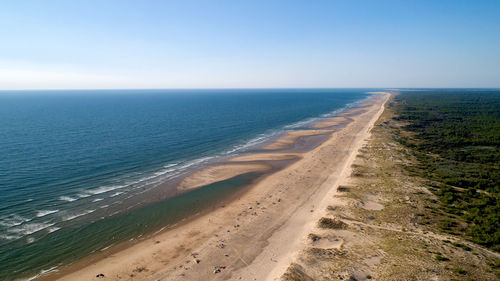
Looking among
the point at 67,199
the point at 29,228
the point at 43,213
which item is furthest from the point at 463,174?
the point at 43,213

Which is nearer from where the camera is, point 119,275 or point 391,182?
point 119,275

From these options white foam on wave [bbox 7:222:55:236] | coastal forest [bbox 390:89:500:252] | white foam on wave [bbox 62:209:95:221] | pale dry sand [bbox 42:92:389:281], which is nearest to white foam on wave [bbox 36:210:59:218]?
white foam on wave [bbox 7:222:55:236]

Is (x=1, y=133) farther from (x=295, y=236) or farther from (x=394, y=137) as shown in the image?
(x=394, y=137)

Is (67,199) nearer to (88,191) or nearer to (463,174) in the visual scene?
(88,191)

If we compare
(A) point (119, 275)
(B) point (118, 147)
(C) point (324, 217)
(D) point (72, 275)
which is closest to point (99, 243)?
(D) point (72, 275)

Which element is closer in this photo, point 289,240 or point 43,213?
point 289,240

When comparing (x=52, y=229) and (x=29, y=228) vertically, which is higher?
(x=29, y=228)

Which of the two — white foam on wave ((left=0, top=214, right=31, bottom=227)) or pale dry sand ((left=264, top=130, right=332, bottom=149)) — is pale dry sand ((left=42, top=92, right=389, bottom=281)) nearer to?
white foam on wave ((left=0, top=214, right=31, bottom=227))
